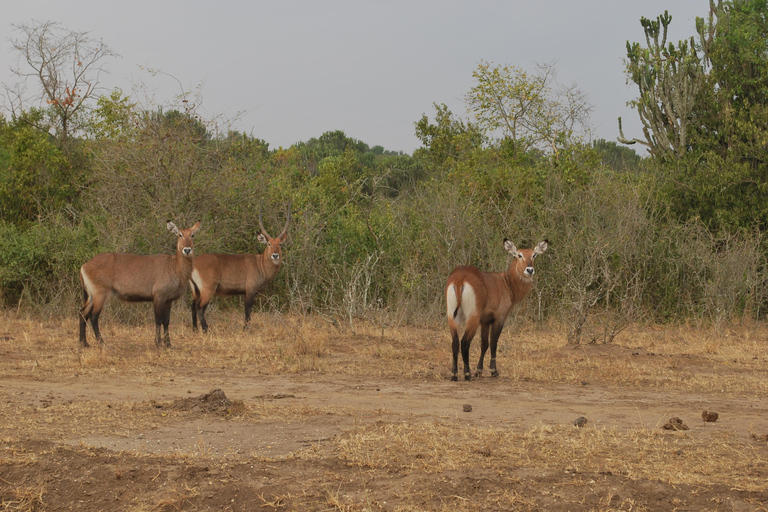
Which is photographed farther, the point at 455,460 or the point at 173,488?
the point at 455,460

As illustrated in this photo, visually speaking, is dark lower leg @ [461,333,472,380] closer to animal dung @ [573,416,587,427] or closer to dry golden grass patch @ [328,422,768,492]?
animal dung @ [573,416,587,427]

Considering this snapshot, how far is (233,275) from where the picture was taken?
13141 millimetres

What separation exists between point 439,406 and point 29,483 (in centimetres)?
359

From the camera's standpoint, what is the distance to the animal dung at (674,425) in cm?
601

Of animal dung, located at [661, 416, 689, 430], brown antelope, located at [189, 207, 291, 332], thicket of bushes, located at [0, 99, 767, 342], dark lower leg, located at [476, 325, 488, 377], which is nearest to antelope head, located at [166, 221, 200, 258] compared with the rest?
brown antelope, located at [189, 207, 291, 332]

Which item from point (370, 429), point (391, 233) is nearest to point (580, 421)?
point (370, 429)

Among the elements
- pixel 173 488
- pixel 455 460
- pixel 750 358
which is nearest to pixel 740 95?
pixel 750 358

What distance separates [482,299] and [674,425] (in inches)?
112

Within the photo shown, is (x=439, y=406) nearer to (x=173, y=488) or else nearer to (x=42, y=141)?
(x=173, y=488)

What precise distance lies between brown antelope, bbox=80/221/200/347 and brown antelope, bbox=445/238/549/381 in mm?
A: 4388

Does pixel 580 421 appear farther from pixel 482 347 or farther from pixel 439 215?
pixel 439 215

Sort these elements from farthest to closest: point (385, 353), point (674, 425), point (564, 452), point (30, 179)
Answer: point (30, 179)
point (385, 353)
point (674, 425)
point (564, 452)

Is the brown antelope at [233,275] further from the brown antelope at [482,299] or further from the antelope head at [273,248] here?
the brown antelope at [482,299]

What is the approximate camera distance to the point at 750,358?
1023 centimetres
